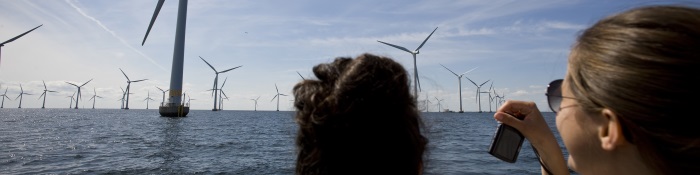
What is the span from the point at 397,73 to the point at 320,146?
45 centimetres

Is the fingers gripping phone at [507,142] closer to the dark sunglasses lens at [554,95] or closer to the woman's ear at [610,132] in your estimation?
the dark sunglasses lens at [554,95]

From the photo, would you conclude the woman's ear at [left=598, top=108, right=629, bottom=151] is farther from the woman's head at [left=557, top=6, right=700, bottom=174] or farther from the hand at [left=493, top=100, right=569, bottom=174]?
the hand at [left=493, top=100, right=569, bottom=174]

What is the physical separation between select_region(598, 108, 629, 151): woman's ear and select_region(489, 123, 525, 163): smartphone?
0.83 meters

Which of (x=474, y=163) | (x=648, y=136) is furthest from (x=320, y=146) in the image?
(x=474, y=163)

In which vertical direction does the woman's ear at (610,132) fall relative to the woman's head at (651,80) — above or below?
below

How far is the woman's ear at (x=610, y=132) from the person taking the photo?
1.46m

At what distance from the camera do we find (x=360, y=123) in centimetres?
154

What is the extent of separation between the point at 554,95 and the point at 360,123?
102 centimetres

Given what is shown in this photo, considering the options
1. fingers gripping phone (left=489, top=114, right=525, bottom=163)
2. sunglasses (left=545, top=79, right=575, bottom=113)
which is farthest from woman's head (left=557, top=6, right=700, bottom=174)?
fingers gripping phone (left=489, top=114, right=525, bottom=163)

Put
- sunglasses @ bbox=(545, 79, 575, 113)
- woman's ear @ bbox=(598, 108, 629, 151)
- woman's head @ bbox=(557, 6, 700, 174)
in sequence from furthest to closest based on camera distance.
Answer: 1. sunglasses @ bbox=(545, 79, 575, 113)
2. woman's ear @ bbox=(598, 108, 629, 151)
3. woman's head @ bbox=(557, 6, 700, 174)

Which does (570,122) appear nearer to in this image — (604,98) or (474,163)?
(604,98)

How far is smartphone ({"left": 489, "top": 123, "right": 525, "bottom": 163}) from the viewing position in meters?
2.39

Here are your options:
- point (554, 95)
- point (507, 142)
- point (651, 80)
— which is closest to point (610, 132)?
point (651, 80)

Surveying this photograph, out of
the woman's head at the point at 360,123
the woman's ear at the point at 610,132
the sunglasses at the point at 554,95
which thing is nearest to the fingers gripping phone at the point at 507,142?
the sunglasses at the point at 554,95
